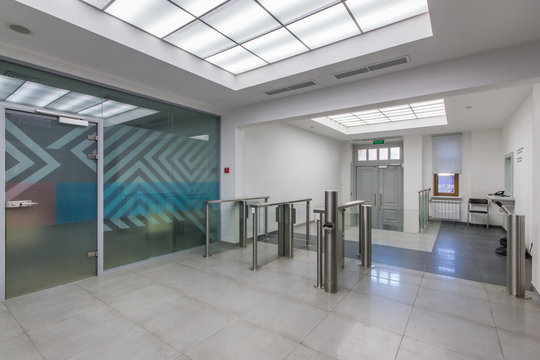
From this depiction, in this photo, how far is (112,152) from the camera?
3.96 meters

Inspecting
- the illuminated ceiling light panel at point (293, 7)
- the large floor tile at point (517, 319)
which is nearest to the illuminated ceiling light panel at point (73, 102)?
the illuminated ceiling light panel at point (293, 7)

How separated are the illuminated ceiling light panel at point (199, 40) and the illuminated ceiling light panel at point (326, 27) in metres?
0.95

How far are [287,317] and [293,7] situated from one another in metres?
3.28

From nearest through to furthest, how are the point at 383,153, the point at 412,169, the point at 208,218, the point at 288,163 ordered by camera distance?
the point at 208,218
the point at 288,163
the point at 412,169
the point at 383,153

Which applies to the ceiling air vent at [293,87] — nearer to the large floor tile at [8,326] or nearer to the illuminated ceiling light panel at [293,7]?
the illuminated ceiling light panel at [293,7]

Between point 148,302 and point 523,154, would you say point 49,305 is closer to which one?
point 148,302

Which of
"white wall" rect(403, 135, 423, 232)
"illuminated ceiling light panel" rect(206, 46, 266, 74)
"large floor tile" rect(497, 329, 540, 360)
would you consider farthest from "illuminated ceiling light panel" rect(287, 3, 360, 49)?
"white wall" rect(403, 135, 423, 232)

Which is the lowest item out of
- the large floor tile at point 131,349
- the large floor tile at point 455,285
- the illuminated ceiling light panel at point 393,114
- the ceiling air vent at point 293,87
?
the large floor tile at point 131,349

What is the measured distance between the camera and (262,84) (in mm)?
4148

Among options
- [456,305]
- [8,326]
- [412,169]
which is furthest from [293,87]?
[412,169]

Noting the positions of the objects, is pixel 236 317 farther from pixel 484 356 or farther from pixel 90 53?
pixel 90 53

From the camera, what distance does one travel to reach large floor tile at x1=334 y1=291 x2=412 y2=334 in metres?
2.48

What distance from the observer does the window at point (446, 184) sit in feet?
28.1

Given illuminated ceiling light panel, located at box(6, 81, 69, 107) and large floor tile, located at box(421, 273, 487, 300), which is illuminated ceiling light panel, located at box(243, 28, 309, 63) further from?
large floor tile, located at box(421, 273, 487, 300)
